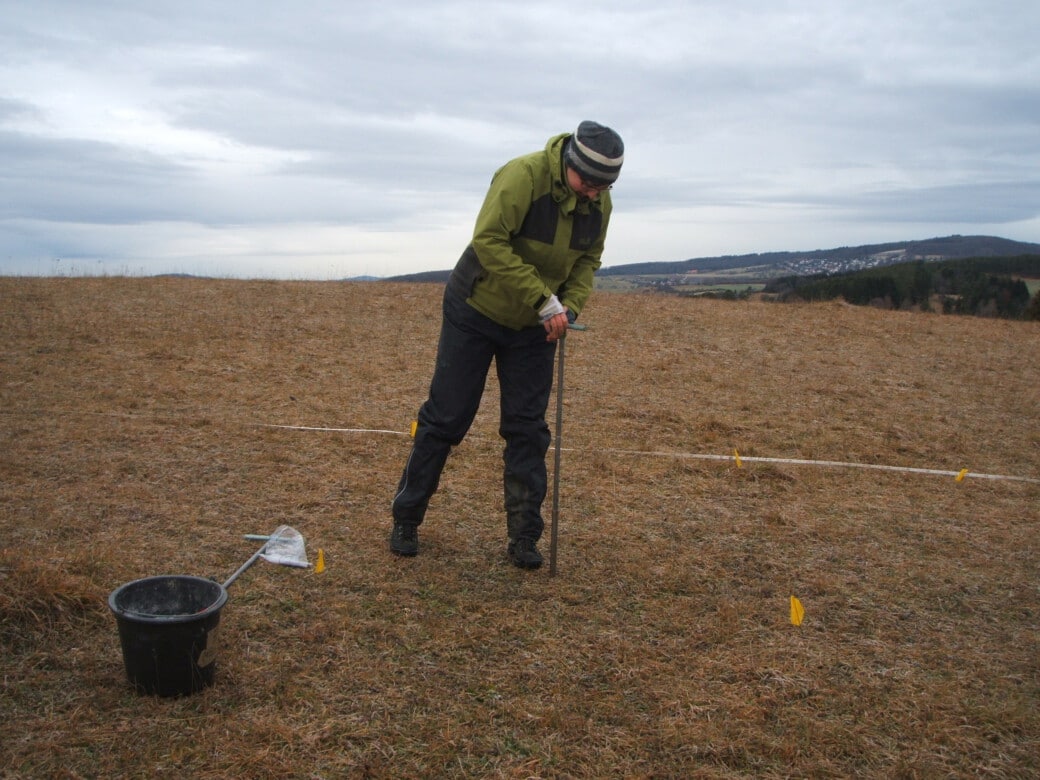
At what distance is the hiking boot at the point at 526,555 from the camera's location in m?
3.84

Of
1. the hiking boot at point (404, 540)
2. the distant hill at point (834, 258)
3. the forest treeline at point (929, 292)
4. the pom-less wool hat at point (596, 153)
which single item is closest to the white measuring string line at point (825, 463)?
the hiking boot at point (404, 540)

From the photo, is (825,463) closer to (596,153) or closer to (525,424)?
(525,424)

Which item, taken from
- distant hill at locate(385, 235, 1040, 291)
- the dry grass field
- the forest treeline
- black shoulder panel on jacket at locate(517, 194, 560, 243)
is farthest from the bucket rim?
distant hill at locate(385, 235, 1040, 291)

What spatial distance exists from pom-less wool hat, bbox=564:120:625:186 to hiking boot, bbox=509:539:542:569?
1.68 m

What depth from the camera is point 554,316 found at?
11.5 feet

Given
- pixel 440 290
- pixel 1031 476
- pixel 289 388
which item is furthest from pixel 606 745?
pixel 440 290

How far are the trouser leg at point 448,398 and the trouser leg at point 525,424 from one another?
131 millimetres

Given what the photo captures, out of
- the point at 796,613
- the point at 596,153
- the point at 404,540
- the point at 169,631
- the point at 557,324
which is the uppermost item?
the point at 596,153

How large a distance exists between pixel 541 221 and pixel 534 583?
Result: 1618 millimetres

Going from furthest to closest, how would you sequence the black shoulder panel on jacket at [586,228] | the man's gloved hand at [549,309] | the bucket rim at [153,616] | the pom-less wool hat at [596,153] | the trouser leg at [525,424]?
1. the trouser leg at [525,424]
2. the black shoulder panel on jacket at [586,228]
3. the man's gloved hand at [549,309]
4. the pom-less wool hat at [596,153]
5. the bucket rim at [153,616]

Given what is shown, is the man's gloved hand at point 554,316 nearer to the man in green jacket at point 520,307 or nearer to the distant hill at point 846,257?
the man in green jacket at point 520,307

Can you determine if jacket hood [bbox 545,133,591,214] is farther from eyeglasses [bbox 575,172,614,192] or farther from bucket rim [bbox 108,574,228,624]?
bucket rim [bbox 108,574,228,624]

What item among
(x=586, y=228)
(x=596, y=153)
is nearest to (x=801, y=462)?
(x=586, y=228)

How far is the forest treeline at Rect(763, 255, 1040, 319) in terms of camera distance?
48.0 feet
